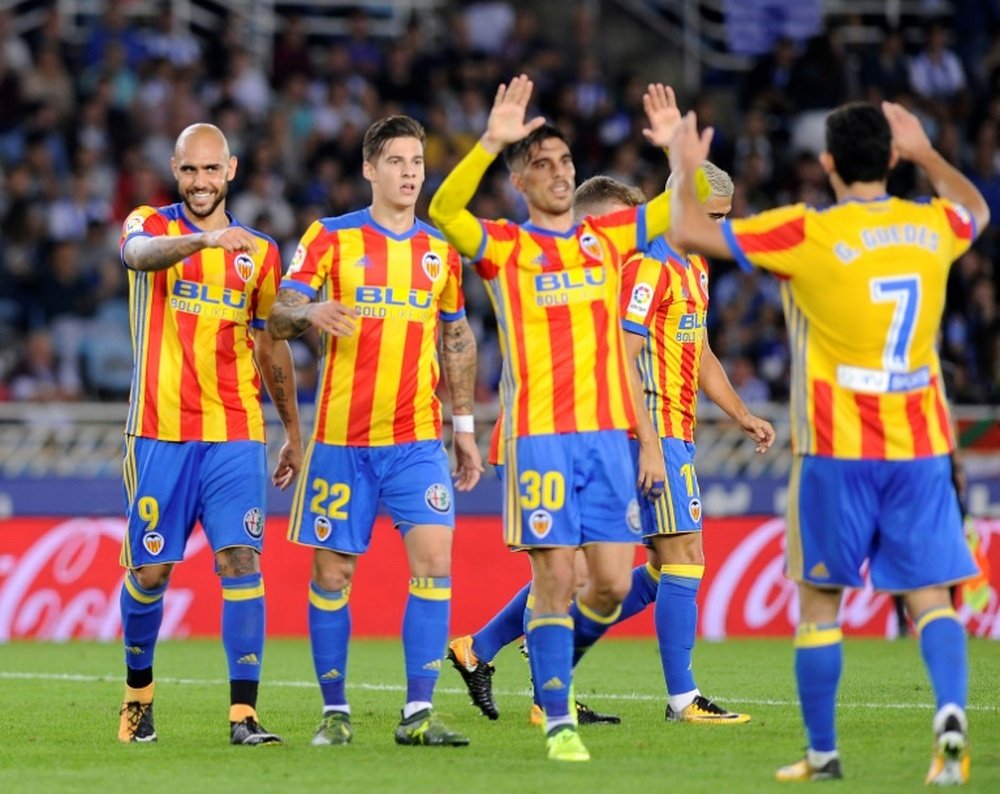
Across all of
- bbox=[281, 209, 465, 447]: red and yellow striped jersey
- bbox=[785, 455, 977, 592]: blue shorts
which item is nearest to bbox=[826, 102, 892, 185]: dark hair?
bbox=[785, 455, 977, 592]: blue shorts

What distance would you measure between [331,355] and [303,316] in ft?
1.36

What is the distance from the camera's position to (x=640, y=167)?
1981cm

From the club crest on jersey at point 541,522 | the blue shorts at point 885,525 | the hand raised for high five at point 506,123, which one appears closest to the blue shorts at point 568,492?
the club crest on jersey at point 541,522

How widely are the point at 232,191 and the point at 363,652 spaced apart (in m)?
7.02

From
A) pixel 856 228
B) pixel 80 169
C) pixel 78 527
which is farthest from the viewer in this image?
pixel 80 169

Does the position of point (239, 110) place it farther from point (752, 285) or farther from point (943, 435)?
point (943, 435)

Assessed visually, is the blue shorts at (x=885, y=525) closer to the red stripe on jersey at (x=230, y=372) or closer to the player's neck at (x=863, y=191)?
the player's neck at (x=863, y=191)

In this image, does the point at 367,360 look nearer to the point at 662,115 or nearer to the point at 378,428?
the point at 378,428

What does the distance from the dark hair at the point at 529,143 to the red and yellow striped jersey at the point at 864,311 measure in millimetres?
1118

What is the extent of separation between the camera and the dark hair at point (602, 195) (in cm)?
908

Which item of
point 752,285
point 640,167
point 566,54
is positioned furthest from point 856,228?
point 566,54

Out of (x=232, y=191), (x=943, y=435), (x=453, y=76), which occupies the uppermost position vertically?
(x=453, y=76)

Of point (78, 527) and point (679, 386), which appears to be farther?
point (78, 527)

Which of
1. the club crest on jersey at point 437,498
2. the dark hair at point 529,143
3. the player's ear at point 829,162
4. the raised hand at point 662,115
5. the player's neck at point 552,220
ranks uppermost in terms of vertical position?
the raised hand at point 662,115
